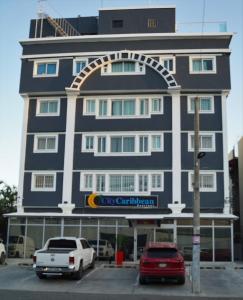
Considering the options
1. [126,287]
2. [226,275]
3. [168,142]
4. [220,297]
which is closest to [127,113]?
[168,142]

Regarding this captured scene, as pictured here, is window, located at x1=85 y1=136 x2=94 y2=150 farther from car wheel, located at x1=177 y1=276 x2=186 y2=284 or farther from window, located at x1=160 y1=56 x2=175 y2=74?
car wheel, located at x1=177 y1=276 x2=186 y2=284

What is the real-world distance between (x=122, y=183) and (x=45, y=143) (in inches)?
258

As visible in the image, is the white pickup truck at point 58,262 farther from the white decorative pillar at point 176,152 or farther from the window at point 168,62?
the window at point 168,62

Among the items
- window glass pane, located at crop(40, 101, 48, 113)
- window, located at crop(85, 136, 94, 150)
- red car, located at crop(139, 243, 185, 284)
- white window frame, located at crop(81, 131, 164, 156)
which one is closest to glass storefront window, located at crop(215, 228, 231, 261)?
white window frame, located at crop(81, 131, 164, 156)

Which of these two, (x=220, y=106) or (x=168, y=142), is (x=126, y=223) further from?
(x=220, y=106)

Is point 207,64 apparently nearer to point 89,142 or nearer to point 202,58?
point 202,58

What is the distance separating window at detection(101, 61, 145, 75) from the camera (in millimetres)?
34469

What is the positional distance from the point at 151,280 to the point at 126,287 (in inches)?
54.4

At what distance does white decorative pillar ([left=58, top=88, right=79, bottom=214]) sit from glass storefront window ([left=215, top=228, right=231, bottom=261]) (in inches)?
395

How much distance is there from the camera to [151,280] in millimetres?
20547

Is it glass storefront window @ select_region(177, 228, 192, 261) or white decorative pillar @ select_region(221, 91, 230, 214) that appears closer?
glass storefront window @ select_region(177, 228, 192, 261)

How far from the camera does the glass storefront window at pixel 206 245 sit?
3114cm

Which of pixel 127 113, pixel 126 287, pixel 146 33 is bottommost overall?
pixel 126 287

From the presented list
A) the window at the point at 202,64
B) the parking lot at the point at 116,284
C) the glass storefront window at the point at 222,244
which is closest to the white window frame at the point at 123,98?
the window at the point at 202,64
